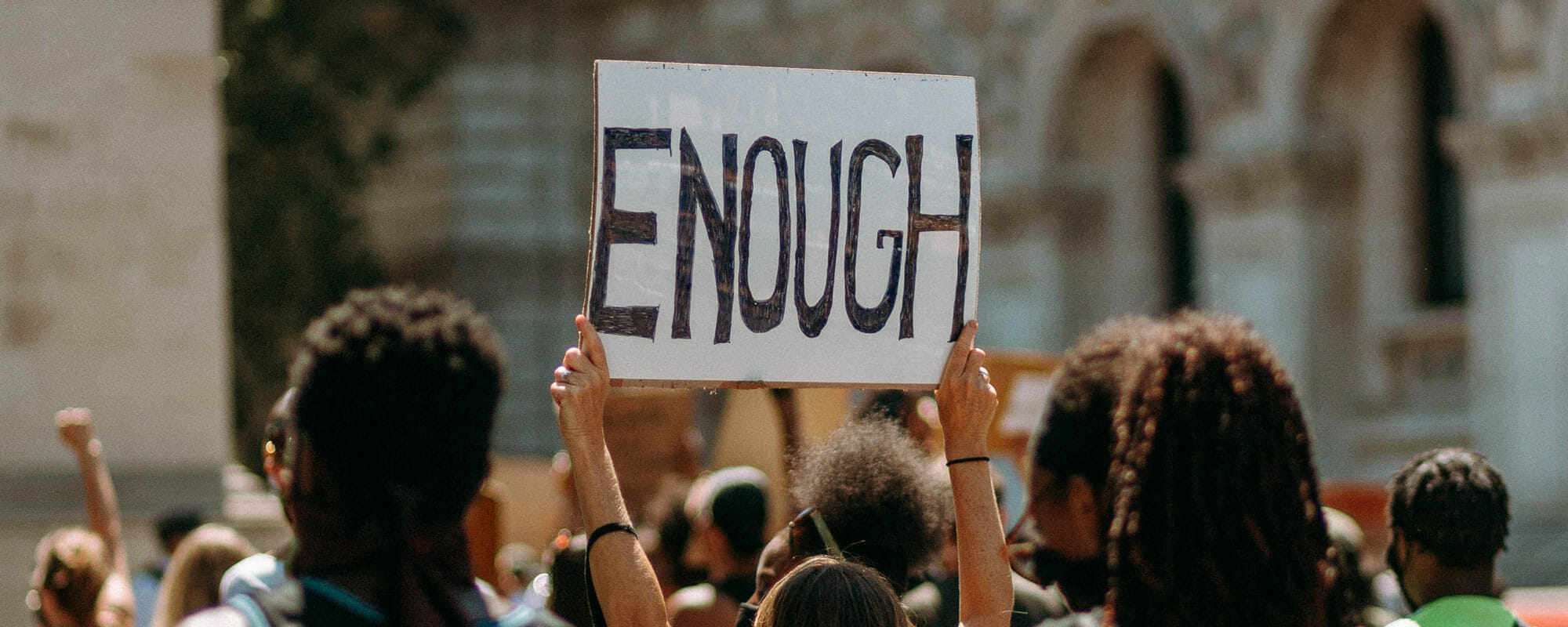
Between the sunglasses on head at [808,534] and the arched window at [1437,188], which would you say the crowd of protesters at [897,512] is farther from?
the arched window at [1437,188]

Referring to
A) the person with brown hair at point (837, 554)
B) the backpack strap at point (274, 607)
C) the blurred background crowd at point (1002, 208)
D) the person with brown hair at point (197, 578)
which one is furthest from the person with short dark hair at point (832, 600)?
the blurred background crowd at point (1002, 208)

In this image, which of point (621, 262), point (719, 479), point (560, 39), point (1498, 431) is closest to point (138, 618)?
point (719, 479)

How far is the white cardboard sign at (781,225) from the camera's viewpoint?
128 inches

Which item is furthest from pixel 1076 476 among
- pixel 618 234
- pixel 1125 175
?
pixel 1125 175

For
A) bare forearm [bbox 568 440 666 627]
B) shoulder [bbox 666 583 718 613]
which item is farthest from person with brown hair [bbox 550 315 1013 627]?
shoulder [bbox 666 583 718 613]

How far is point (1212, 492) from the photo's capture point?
2.92m

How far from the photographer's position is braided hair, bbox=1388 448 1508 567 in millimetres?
3529

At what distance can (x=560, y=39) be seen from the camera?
23.9m

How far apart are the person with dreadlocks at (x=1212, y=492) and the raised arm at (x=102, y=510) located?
2.73 m

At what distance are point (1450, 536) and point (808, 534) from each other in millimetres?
1236

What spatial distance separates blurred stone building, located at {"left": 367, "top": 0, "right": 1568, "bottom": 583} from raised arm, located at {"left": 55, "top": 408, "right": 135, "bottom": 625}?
9891 millimetres

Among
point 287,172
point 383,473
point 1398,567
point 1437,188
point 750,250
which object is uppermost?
point 287,172

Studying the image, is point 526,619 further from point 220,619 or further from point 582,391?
point 582,391

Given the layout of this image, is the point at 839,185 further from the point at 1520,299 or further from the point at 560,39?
the point at 560,39
